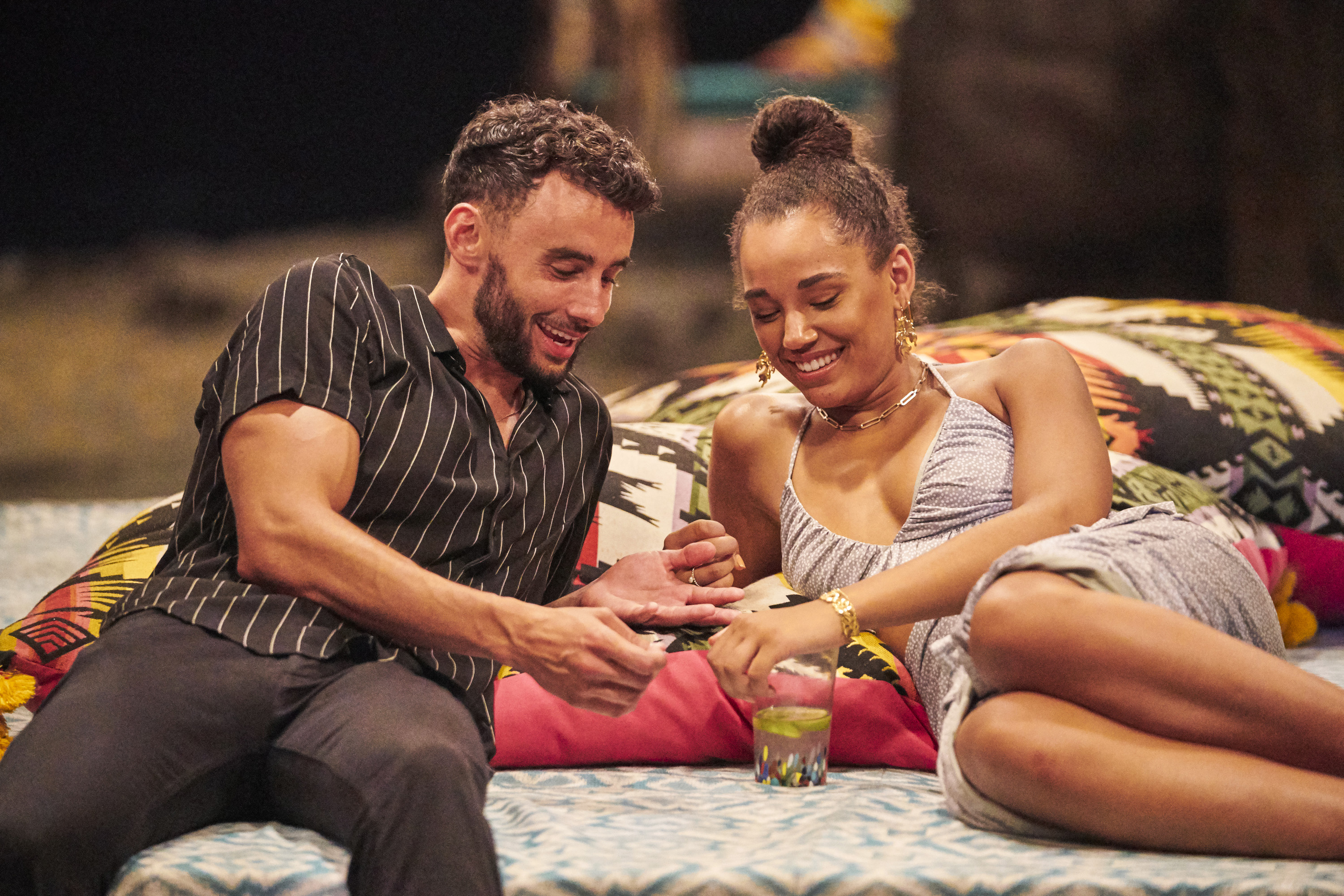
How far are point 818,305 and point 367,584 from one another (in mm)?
822

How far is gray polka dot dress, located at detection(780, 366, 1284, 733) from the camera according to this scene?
1.38 meters

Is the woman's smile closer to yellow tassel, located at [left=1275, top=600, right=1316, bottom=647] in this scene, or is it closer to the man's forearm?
the man's forearm

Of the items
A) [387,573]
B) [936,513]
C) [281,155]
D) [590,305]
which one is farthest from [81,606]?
[281,155]

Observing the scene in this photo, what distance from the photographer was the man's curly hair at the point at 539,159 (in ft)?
5.73

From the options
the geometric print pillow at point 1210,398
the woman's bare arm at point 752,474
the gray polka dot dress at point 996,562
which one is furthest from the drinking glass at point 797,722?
the geometric print pillow at point 1210,398

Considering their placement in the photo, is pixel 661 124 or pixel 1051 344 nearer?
pixel 1051 344

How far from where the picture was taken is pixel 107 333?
616cm

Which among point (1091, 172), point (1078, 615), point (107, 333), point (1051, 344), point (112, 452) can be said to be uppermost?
point (1091, 172)

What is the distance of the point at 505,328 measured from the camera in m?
1.74

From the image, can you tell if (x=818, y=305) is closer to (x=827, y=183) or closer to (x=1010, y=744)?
(x=827, y=183)

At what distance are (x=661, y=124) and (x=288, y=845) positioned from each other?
5.01 meters

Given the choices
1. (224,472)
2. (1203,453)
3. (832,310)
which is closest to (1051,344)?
(832,310)

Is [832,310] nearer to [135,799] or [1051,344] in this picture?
[1051,344]

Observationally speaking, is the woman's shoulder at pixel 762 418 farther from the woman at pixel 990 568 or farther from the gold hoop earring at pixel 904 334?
the gold hoop earring at pixel 904 334
